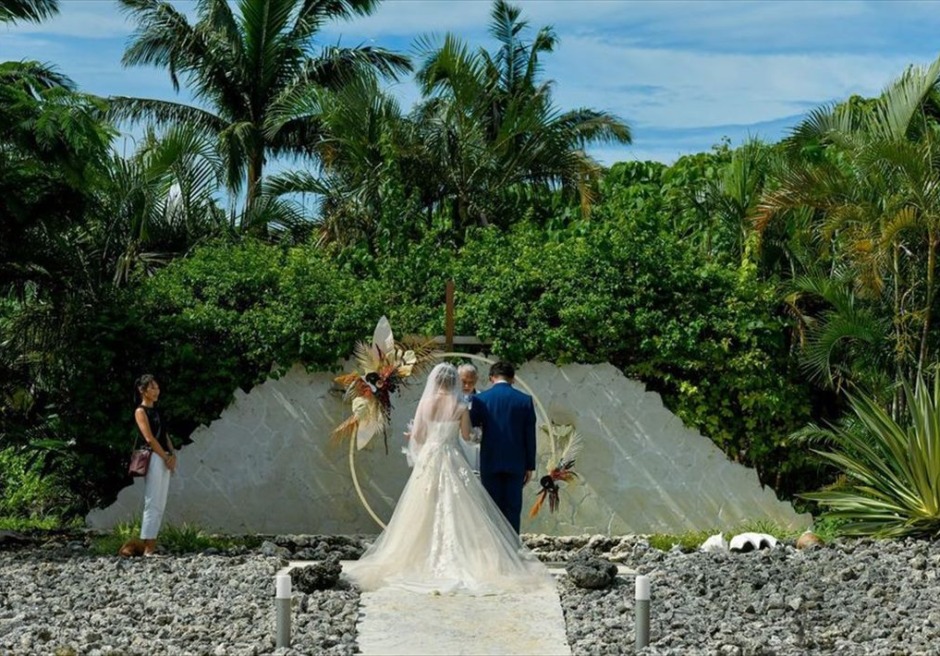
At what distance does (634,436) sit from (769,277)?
3.04 m

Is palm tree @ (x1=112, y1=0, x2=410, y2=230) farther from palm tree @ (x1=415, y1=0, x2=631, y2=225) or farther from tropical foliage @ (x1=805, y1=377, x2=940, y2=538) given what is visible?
tropical foliage @ (x1=805, y1=377, x2=940, y2=538)

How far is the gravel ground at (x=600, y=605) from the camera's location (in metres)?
10.3

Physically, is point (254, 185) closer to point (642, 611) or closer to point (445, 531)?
point (445, 531)

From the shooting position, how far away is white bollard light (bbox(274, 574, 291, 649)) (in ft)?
32.7

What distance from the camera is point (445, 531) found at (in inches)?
500

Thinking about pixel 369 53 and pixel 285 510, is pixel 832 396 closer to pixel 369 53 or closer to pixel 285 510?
pixel 285 510

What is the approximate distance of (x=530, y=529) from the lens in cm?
1688

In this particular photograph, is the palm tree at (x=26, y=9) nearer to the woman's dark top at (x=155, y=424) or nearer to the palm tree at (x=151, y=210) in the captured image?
the palm tree at (x=151, y=210)

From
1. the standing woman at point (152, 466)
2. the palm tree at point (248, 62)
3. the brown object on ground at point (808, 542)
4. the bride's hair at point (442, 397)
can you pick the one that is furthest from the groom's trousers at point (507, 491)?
the palm tree at point (248, 62)

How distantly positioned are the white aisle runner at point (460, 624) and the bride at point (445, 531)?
0.26 m

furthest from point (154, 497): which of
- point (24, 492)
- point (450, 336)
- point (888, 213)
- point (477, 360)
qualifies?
point (888, 213)

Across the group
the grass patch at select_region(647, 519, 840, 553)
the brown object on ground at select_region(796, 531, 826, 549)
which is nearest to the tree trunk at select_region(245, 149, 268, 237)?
the grass patch at select_region(647, 519, 840, 553)

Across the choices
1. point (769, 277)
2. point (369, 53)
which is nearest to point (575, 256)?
point (769, 277)

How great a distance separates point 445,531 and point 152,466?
11.2ft
